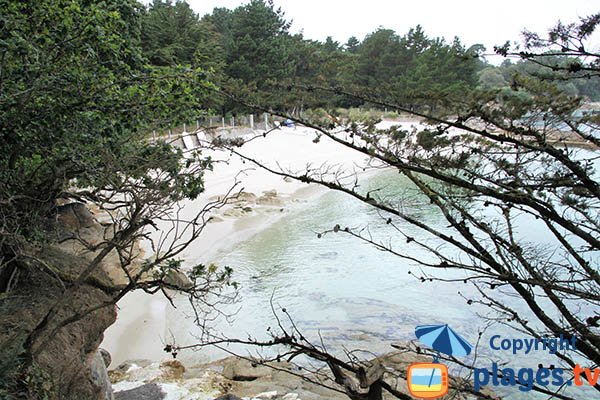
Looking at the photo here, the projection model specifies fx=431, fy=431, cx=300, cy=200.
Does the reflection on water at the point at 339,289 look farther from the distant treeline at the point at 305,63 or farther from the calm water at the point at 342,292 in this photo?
the distant treeline at the point at 305,63

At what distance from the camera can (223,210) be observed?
598 inches

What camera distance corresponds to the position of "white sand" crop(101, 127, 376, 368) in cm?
743

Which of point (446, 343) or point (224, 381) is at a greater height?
point (446, 343)

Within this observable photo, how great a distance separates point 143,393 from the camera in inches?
209

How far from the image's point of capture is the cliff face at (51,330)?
10.3 feet

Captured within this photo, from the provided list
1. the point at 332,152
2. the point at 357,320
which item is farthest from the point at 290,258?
the point at 332,152

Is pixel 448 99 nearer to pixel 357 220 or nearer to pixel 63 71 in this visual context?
pixel 63 71

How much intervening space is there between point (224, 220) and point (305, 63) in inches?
386

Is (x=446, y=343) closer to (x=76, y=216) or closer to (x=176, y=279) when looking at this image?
(x=176, y=279)

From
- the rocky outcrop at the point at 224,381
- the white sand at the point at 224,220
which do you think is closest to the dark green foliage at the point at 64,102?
the white sand at the point at 224,220

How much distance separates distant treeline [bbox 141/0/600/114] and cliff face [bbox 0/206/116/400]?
7.20 ft

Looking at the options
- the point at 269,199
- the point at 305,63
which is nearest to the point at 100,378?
the point at 269,199

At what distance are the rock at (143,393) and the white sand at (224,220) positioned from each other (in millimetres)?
1618

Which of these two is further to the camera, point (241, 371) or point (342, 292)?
point (342, 292)
